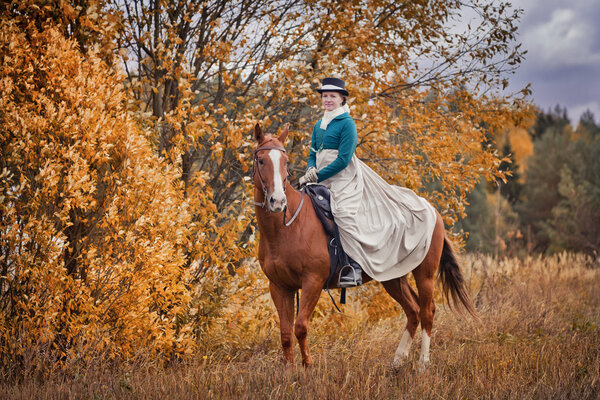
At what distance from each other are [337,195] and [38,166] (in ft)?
8.65

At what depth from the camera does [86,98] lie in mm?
4809

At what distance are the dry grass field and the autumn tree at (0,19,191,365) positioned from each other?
34 centimetres

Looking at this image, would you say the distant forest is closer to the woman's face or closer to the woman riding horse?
the woman riding horse

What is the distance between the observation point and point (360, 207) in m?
5.29

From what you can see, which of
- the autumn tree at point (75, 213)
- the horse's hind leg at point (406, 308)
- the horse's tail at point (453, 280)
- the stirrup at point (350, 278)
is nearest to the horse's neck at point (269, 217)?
the stirrup at point (350, 278)

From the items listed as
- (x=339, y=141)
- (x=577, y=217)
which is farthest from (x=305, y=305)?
(x=577, y=217)

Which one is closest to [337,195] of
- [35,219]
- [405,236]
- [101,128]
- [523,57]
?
[405,236]

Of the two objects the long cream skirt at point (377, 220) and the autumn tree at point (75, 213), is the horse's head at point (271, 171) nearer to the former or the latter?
the long cream skirt at point (377, 220)

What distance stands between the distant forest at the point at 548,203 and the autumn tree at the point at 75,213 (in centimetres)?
1994

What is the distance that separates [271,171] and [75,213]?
1881 millimetres

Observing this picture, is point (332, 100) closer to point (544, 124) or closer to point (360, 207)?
point (360, 207)

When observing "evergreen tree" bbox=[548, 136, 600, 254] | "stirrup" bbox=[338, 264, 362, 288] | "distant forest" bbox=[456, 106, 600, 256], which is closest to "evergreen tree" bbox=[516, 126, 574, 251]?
"distant forest" bbox=[456, 106, 600, 256]

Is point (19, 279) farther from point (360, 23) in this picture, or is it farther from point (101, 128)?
point (360, 23)

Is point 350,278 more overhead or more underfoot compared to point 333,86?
more underfoot
